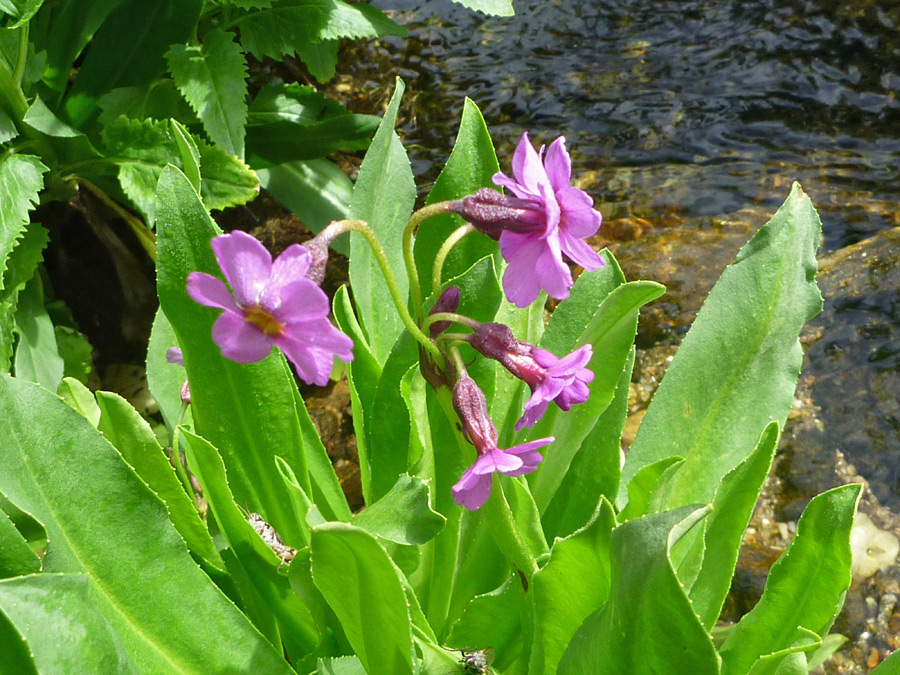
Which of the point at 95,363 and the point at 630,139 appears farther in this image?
the point at 630,139

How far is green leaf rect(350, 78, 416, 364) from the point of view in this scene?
4.60 feet

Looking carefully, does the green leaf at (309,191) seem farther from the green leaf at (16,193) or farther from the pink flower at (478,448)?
the pink flower at (478,448)

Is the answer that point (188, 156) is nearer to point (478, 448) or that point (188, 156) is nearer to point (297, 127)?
point (478, 448)

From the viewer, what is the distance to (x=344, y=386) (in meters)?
2.21

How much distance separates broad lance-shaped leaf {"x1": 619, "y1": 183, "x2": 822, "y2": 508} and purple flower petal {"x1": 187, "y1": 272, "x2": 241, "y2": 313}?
30.3 inches

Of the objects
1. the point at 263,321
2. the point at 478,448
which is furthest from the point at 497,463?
the point at 263,321

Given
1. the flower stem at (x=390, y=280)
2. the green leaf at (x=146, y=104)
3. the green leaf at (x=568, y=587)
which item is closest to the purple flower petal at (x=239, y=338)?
the flower stem at (x=390, y=280)

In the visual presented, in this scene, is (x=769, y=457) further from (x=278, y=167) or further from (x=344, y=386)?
(x=278, y=167)

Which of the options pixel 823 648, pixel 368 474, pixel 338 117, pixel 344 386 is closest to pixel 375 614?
pixel 368 474

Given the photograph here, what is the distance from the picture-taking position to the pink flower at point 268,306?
743 mm

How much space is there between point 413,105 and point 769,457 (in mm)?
1888

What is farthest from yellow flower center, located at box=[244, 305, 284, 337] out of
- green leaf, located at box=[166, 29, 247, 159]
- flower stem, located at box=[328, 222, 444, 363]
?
green leaf, located at box=[166, 29, 247, 159]

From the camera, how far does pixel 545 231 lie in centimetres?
87

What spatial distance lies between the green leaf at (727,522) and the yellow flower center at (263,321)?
0.59 meters
